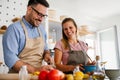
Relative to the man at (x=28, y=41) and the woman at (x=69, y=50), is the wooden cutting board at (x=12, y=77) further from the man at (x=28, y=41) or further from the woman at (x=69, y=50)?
the woman at (x=69, y=50)

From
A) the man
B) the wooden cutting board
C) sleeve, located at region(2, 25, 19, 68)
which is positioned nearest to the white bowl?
the wooden cutting board

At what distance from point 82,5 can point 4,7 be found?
209cm

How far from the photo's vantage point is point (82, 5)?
4152 mm

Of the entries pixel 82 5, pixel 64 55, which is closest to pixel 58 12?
pixel 82 5

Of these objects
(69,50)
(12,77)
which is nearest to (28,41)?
(69,50)

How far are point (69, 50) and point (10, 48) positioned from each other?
2.05 ft

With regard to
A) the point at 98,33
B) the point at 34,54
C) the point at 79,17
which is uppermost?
the point at 79,17

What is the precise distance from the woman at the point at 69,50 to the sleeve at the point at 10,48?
45 centimetres

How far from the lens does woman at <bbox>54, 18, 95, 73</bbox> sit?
1779 millimetres

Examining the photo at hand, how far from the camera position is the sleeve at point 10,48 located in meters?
1.40

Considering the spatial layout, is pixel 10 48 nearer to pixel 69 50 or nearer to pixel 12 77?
pixel 12 77

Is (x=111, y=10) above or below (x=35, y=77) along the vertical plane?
above

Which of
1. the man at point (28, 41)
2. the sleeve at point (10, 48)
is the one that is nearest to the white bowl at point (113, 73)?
the man at point (28, 41)

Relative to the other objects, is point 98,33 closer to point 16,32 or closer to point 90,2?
point 90,2
